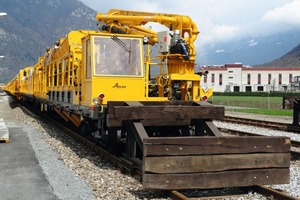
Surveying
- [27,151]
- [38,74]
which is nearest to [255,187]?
[27,151]

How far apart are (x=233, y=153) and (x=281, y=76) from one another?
124 m

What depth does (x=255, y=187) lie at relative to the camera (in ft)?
23.6

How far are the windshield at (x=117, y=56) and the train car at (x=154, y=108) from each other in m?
0.02

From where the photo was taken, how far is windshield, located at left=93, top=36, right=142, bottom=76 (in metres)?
10.7

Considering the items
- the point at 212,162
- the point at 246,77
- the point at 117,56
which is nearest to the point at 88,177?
the point at 212,162

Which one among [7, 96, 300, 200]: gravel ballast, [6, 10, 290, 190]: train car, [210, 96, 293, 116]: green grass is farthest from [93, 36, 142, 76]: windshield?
[210, 96, 293, 116]: green grass

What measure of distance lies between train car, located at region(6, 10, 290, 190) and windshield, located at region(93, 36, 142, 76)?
25mm

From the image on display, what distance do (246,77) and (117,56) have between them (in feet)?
389

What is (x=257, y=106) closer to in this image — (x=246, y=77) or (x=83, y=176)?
(x=83, y=176)

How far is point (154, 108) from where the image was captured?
327 inches

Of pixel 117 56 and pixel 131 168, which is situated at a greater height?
pixel 117 56

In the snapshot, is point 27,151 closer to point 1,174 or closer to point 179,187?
point 1,174

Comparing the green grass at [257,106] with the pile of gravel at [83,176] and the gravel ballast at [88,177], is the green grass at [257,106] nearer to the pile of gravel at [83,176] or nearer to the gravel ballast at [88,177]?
the pile of gravel at [83,176]

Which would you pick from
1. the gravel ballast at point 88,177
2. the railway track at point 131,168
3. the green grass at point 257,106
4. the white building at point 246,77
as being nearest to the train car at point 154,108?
the railway track at point 131,168
